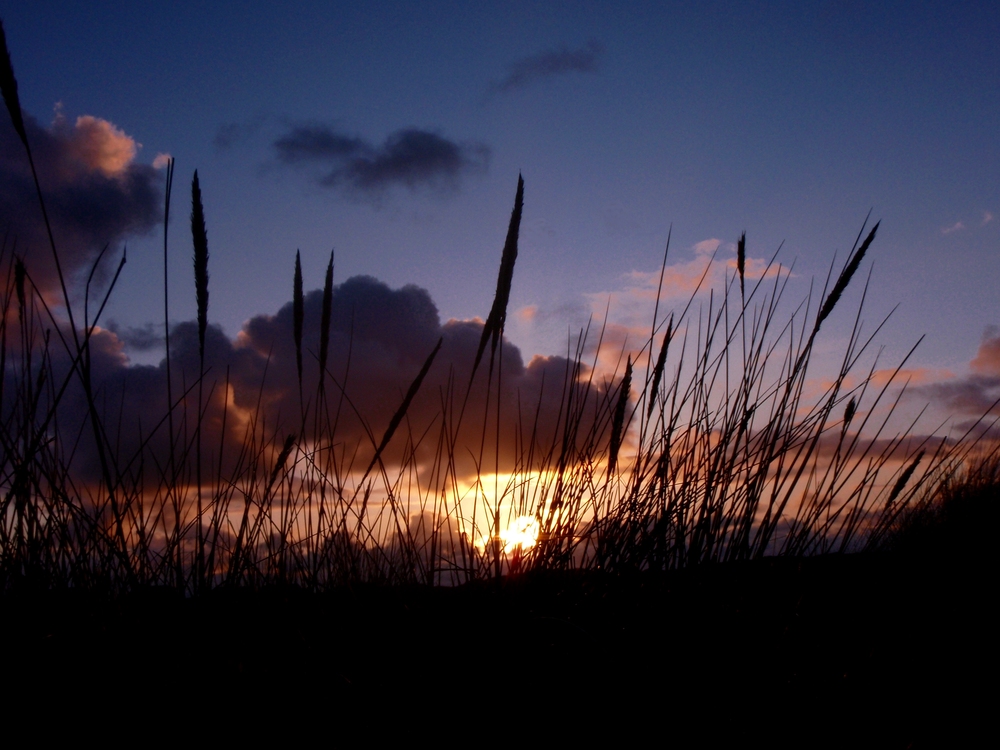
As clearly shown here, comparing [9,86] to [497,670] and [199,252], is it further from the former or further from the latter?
[497,670]

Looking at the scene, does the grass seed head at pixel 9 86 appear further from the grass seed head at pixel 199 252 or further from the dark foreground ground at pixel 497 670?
the dark foreground ground at pixel 497 670

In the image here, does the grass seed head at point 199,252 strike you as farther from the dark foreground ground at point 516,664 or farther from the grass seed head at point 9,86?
the dark foreground ground at point 516,664

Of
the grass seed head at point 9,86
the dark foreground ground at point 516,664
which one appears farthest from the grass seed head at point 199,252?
the dark foreground ground at point 516,664

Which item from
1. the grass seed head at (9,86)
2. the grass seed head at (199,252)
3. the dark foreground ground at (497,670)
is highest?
the grass seed head at (9,86)

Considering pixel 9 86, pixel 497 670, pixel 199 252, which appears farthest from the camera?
pixel 199 252

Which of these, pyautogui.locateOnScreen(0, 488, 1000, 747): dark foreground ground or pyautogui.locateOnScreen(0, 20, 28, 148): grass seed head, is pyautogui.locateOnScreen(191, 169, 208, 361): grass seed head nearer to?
pyautogui.locateOnScreen(0, 20, 28, 148): grass seed head

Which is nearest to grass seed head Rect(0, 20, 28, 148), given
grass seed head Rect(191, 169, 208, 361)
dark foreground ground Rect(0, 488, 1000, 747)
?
grass seed head Rect(191, 169, 208, 361)

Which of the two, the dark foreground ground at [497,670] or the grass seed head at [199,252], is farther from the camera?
the grass seed head at [199,252]

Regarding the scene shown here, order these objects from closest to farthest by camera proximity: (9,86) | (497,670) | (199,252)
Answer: (9,86) < (497,670) < (199,252)

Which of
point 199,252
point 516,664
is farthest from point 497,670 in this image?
point 199,252

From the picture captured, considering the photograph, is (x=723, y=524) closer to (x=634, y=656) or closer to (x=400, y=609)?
(x=634, y=656)

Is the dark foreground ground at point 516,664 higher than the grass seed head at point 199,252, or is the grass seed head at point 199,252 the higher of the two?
the grass seed head at point 199,252

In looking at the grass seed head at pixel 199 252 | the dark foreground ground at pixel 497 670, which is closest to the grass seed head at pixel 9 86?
the grass seed head at pixel 199 252

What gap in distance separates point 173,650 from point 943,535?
3636mm
